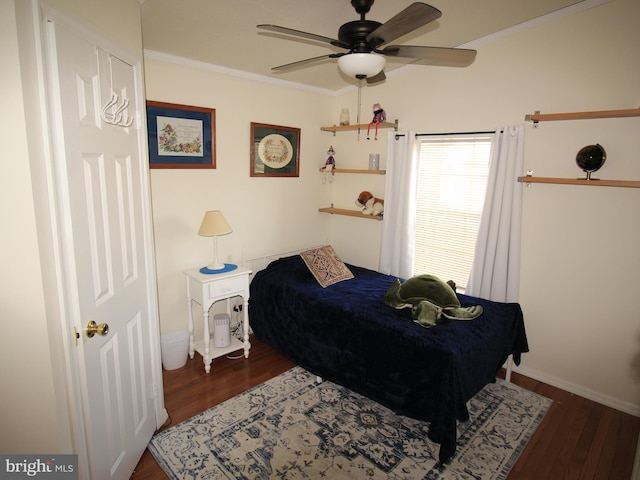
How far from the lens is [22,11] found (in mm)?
1085

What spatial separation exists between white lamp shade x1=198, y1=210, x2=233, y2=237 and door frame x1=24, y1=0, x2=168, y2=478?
1.48m

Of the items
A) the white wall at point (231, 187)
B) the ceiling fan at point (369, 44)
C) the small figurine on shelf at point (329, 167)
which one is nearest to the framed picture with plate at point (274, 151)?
the white wall at point (231, 187)

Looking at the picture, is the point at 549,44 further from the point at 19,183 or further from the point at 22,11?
the point at 19,183

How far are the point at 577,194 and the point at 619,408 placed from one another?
59.9 inches

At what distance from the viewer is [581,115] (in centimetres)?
233

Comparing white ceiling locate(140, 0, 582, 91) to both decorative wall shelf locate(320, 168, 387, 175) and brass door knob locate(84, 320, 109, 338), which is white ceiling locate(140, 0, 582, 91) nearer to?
decorative wall shelf locate(320, 168, 387, 175)

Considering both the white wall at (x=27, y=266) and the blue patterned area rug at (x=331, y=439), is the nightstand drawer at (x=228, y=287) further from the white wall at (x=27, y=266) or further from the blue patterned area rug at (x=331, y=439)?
the white wall at (x=27, y=266)

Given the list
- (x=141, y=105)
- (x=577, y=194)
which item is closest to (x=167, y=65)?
(x=141, y=105)

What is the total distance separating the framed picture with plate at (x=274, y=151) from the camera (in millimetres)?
3424

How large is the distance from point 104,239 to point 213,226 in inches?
50.8

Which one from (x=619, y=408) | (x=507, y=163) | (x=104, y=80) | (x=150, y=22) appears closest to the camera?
(x=104, y=80)
